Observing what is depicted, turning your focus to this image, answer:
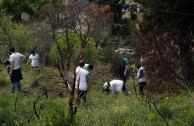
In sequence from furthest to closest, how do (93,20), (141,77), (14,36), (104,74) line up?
(93,20) → (14,36) → (104,74) → (141,77)

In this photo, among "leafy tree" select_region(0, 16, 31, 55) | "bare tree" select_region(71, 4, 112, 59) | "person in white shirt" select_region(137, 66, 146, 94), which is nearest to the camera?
"person in white shirt" select_region(137, 66, 146, 94)

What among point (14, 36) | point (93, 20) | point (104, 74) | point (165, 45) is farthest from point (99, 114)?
point (93, 20)

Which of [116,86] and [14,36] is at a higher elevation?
[116,86]

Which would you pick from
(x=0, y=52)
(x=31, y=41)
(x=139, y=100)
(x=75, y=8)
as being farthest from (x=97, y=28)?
(x=139, y=100)

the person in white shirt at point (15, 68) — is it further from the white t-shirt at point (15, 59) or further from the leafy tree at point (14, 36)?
the leafy tree at point (14, 36)

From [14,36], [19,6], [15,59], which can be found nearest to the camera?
[15,59]

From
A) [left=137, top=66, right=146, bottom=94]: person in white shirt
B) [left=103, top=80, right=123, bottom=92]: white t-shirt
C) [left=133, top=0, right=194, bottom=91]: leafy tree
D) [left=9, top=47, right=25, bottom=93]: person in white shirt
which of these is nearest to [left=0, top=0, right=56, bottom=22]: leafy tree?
[left=133, top=0, right=194, bottom=91]: leafy tree

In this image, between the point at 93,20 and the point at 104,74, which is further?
the point at 93,20

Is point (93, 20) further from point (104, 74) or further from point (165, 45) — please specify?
point (165, 45)

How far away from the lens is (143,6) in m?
17.8

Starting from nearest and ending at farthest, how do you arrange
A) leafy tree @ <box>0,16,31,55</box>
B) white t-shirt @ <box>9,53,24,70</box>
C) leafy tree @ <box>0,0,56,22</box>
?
white t-shirt @ <box>9,53,24,70</box>, leafy tree @ <box>0,16,31,55</box>, leafy tree @ <box>0,0,56,22</box>

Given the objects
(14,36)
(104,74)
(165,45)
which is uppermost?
(165,45)

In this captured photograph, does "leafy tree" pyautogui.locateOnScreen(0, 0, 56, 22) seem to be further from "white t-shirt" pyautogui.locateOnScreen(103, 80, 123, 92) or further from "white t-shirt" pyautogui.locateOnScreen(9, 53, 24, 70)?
"white t-shirt" pyautogui.locateOnScreen(9, 53, 24, 70)

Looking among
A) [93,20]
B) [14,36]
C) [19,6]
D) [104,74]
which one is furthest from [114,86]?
[19,6]
